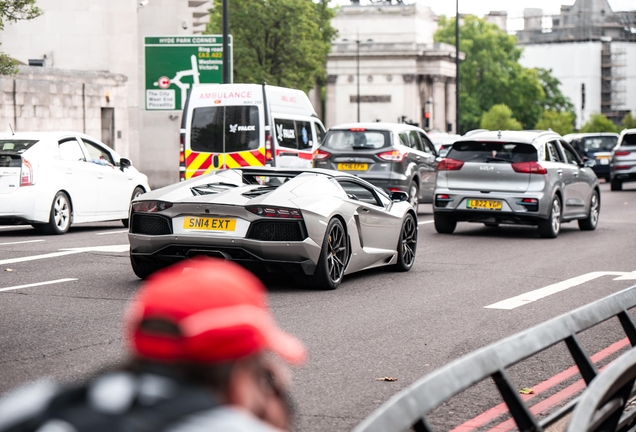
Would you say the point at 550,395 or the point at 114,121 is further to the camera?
the point at 114,121

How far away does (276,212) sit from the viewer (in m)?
10.9

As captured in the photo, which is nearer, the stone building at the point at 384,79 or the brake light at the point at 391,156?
the brake light at the point at 391,156

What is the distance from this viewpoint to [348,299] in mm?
10734

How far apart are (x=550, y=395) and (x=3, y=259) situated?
8801 millimetres

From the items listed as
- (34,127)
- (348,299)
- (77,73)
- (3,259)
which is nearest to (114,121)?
(77,73)

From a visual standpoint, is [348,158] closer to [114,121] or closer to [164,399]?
[114,121]

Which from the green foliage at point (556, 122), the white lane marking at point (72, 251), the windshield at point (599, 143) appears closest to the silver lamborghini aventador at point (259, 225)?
the white lane marking at point (72, 251)

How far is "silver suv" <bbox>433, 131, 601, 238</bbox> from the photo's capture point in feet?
59.2

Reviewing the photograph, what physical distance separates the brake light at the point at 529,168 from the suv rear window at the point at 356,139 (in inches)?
197

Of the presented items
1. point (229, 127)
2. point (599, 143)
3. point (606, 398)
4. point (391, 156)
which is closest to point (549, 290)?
point (606, 398)

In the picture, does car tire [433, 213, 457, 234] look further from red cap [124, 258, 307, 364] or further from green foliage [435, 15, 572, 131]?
green foliage [435, 15, 572, 131]

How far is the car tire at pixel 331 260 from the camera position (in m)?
11.1

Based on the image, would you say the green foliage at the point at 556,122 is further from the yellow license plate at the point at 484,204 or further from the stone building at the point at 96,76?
the yellow license plate at the point at 484,204

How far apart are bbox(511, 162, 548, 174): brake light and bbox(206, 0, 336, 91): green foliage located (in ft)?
147
